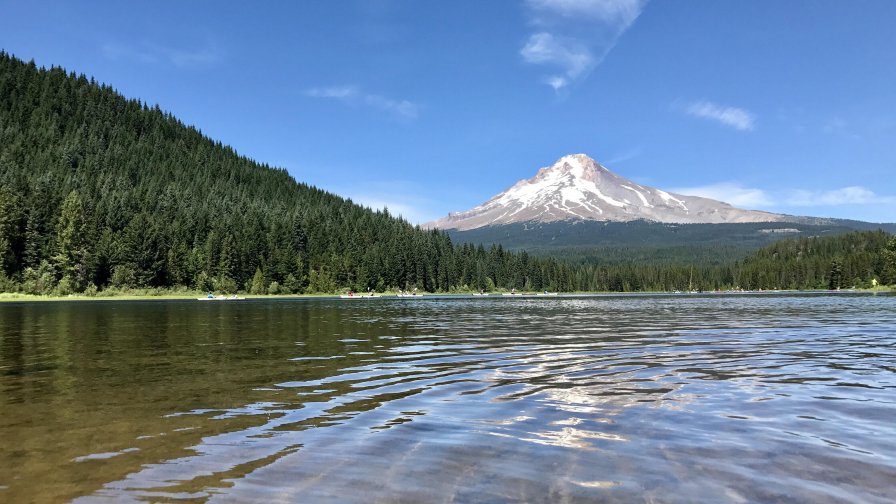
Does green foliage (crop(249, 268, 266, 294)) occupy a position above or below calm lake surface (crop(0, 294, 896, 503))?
above

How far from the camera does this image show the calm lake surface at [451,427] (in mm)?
8641

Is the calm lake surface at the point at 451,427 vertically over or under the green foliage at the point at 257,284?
under

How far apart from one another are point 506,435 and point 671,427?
3646mm

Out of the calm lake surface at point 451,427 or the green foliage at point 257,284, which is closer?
the calm lake surface at point 451,427

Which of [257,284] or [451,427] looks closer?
[451,427]

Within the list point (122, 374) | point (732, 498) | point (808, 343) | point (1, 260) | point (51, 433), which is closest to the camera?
point (732, 498)

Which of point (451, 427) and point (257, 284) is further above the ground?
point (257, 284)

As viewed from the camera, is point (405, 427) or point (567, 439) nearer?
A: point (567, 439)

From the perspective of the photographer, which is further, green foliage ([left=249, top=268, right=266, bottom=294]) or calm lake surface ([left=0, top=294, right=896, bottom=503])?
green foliage ([left=249, top=268, right=266, bottom=294])

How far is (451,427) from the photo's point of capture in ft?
40.4

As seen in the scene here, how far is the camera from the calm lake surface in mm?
8641

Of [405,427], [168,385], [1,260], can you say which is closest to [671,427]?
[405,427]

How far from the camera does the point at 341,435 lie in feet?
38.6

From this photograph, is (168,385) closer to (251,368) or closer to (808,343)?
(251,368)
